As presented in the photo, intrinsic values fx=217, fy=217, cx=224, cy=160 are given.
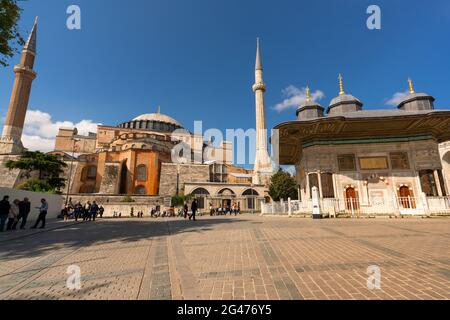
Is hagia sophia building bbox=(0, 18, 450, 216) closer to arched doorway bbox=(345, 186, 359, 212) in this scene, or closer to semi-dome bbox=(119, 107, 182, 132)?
arched doorway bbox=(345, 186, 359, 212)

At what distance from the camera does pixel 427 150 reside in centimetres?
1689

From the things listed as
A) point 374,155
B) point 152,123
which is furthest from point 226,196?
point 152,123

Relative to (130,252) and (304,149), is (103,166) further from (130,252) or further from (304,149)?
(130,252)

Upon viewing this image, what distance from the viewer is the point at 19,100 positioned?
3481 centimetres

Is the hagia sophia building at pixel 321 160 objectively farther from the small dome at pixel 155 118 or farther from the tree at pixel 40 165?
the small dome at pixel 155 118

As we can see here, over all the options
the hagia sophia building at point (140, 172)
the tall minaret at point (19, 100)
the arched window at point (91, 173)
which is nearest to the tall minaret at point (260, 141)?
the hagia sophia building at point (140, 172)

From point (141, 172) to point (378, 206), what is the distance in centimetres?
3425

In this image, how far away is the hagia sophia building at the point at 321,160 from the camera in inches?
648

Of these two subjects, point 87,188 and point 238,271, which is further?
point 87,188

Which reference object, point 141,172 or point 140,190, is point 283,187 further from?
point 141,172

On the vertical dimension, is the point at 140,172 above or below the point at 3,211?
above

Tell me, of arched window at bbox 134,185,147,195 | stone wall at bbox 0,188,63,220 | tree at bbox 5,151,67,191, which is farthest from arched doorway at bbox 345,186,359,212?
tree at bbox 5,151,67,191
